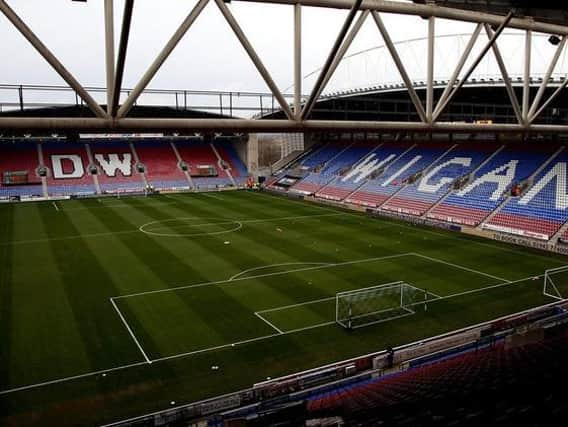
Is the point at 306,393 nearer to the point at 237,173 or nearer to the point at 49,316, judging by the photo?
the point at 49,316

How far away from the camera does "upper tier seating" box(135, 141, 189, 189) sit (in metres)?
51.2

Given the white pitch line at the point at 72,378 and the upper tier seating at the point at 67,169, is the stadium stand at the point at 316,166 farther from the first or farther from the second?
the white pitch line at the point at 72,378

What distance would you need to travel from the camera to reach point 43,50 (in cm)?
482

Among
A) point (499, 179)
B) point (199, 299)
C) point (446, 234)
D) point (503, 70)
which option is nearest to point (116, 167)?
point (446, 234)

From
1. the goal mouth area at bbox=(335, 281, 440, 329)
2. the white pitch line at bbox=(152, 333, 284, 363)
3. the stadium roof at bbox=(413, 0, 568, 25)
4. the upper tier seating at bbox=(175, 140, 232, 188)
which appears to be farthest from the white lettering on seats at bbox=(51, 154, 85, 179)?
the stadium roof at bbox=(413, 0, 568, 25)

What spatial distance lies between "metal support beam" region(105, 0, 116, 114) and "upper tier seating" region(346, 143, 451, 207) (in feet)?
113

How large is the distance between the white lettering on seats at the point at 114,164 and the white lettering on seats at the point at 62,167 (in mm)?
2021

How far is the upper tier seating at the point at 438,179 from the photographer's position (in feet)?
118

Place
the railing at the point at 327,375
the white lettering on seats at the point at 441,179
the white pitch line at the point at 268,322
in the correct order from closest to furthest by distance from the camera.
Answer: the railing at the point at 327,375
the white pitch line at the point at 268,322
the white lettering on seats at the point at 441,179

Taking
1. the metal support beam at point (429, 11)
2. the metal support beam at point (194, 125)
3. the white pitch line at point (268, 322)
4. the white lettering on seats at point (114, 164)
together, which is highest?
the metal support beam at point (429, 11)

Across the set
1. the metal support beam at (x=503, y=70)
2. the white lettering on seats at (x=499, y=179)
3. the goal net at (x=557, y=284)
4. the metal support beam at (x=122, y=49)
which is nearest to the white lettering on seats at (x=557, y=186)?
the white lettering on seats at (x=499, y=179)

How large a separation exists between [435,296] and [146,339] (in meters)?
10.2

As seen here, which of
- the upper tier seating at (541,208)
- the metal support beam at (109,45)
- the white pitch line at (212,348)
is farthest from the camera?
the upper tier seating at (541,208)

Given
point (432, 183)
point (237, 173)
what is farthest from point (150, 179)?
point (432, 183)
